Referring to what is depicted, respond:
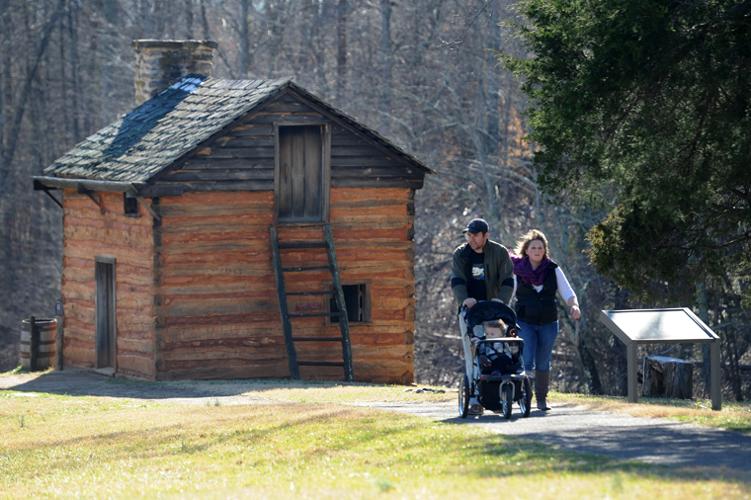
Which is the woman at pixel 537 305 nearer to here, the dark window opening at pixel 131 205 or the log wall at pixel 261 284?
the log wall at pixel 261 284

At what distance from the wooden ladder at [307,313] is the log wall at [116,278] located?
2147mm

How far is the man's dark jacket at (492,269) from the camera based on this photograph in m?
14.8

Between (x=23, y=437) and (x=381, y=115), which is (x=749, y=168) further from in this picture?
(x=381, y=115)

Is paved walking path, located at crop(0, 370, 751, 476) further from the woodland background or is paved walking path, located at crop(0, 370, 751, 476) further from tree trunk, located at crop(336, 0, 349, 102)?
tree trunk, located at crop(336, 0, 349, 102)

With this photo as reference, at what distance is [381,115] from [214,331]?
712 inches

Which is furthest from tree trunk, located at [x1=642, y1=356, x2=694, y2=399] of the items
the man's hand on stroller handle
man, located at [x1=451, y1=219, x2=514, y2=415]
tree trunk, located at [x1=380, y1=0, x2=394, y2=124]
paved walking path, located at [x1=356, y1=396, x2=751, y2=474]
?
tree trunk, located at [x1=380, y1=0, x2=394, y2=124]

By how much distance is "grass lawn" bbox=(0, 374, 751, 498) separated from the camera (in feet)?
35.0

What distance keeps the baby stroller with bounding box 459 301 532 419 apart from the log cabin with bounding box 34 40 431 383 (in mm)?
11326

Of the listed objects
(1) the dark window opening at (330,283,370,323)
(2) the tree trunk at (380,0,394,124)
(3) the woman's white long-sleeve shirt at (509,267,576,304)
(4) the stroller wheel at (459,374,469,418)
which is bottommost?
(4) the stroller wheel at (459,374,469,418)

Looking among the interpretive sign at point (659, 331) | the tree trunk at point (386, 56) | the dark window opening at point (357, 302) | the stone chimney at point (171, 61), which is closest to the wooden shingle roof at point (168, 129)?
the stone chimney at point (171, 61)

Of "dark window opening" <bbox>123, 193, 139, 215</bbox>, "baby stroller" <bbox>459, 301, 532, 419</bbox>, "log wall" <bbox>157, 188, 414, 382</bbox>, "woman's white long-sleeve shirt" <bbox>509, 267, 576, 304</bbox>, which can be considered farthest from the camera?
"dark window opening" <bbox>123, 193, 139, 215</bbox>

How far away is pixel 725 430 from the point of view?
1388 centimetres

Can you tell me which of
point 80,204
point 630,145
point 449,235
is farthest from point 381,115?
point 630,145

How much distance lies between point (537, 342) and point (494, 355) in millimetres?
1601
